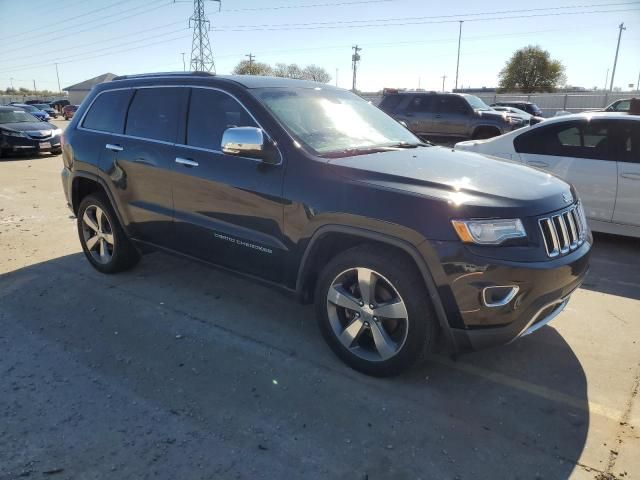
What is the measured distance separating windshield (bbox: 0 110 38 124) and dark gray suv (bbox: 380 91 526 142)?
1158 cm

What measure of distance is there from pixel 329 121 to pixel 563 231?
181cm

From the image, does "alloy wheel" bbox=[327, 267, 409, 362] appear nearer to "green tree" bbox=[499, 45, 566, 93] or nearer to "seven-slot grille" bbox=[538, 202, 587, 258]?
"seven-slot grille" bbox=[538, 202, 587, 258]

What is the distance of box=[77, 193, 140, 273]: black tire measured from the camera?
4.74 m

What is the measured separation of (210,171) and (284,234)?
0.84 metres

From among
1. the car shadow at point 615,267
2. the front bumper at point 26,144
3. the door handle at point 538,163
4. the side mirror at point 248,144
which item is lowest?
the car shadow at point 615,267

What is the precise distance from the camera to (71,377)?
318 cm

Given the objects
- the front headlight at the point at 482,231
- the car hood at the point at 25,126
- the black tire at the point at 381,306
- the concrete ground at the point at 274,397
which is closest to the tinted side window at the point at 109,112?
the concrete ground at the point at 274,397

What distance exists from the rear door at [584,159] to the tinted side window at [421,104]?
8.82 m

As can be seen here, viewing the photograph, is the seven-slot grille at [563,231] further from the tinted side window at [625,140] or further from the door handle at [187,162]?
the tinted side window at [625,140]

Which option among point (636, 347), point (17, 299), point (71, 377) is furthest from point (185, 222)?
point (636, 347)

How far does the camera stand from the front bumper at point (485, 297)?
8.64 feet

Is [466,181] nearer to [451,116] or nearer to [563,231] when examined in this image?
[563,231]

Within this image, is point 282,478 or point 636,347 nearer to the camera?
point 282,478

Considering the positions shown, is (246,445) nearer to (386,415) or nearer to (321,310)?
(386,415)
